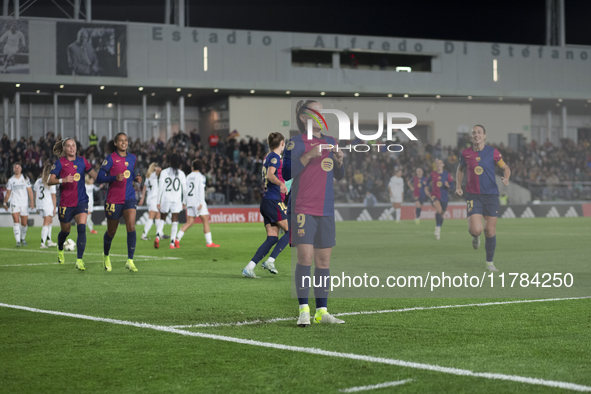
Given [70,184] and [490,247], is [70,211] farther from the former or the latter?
[490,247]

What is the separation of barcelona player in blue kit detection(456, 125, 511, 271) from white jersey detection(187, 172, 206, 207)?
7877mm

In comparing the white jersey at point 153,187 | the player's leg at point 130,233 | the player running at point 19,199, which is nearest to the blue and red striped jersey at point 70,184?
the player's leg at point 130,233

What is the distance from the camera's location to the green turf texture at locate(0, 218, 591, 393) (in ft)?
16.5

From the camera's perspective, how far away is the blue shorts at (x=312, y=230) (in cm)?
723

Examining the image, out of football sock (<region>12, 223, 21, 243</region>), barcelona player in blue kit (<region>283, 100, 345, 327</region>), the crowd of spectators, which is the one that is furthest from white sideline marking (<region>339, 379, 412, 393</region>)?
the crowd of spectators

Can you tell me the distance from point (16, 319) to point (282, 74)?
130ft

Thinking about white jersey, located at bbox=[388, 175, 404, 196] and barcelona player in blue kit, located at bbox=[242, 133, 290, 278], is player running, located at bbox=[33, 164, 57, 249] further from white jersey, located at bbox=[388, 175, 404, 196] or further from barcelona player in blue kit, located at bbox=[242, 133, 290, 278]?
white jersey, located at bbox=[388, 175, 404, 196]

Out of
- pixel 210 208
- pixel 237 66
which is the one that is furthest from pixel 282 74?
pixel 210 208

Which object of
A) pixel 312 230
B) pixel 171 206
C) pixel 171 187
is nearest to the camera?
pixel 312 230

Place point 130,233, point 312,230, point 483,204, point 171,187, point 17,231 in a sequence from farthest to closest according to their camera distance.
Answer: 1. point 17,231
2. point 171,187
3. point 130,233
4. point 483,204
5. point 312,230

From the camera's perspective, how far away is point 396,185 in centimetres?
2522

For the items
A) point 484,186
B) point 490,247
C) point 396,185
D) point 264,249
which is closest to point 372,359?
point 264,249

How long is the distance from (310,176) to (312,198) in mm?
217

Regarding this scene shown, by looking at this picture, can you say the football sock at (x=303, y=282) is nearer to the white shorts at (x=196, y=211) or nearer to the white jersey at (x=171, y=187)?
the white shorts at (x=196, y=211)
